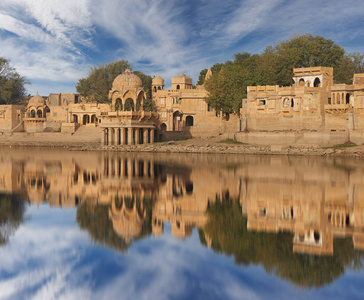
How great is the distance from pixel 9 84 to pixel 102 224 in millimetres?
58775

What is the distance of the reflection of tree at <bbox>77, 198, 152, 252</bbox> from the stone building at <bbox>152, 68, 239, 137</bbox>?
33480mm

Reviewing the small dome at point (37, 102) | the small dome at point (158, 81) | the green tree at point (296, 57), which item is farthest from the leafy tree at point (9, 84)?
the green tree at point (296, 57)

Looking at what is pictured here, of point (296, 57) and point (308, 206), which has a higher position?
point (296, 57)

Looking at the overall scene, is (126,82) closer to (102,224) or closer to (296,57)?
(296,57)

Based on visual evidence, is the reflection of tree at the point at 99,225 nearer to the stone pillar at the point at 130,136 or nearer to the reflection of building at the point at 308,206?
the reflection of building at the point at 308,206

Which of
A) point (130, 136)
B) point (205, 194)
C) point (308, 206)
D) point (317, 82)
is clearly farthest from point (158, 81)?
point (308, 206)

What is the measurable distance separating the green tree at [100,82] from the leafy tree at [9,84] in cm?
1038

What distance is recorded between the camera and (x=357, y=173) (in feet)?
68.5

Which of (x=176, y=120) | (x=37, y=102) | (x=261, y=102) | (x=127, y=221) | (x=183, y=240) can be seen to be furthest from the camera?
(x=37, y=102)

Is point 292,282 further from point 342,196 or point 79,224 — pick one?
point 342,196

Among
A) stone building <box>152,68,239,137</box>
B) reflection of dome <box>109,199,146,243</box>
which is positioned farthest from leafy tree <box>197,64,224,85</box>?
reflection of dome <box>109,199,146,243</box>

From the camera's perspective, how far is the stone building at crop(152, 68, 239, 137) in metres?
48.2

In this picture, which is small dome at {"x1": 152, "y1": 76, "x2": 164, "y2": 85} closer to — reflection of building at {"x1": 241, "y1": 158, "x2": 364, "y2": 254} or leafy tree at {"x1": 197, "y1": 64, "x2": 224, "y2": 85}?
leafy tree at {"x1": 197, "y1": 64, "x2": 224, "y2": 85}

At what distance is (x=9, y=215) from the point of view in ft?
38.4
